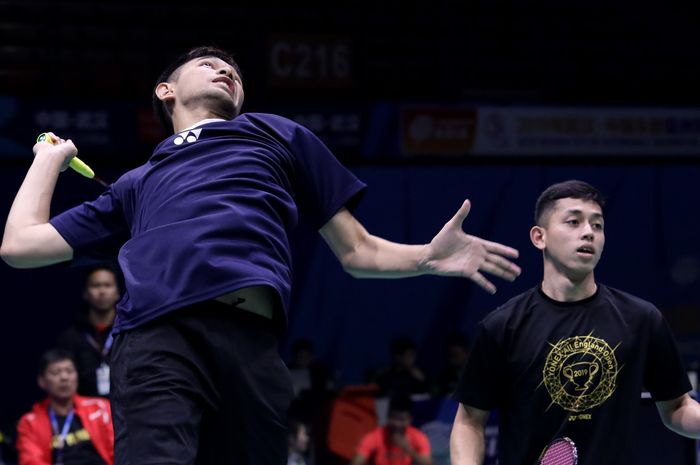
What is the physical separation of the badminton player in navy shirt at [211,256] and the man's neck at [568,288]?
1.46m

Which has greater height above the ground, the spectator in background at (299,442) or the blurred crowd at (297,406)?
the blurred crowd at (297,406)

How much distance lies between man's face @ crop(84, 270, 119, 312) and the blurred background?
3595 mm

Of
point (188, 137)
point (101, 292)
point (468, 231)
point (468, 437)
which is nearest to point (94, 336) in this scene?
point (101, 292)

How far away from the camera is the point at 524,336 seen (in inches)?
182

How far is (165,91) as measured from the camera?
3.75 metres

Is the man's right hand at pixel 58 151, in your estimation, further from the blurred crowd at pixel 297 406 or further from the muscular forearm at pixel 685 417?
the blurred crowd at pixel 297 406

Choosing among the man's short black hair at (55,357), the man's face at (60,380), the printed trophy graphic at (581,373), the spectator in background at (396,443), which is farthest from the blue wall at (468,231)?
the printed trophy graphic at (581,373)

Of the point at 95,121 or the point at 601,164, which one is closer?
the point at 95,121

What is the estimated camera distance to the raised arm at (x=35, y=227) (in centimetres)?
333

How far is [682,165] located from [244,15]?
533 cm

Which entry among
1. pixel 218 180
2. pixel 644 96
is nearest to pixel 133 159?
pixel 644 96

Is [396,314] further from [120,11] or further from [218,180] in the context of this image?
[218,180]

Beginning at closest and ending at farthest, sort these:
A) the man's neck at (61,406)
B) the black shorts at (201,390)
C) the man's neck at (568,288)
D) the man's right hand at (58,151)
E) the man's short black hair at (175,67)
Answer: the black shorts at (201,390) < the man's right hand at (58,151) < the man's short black hair at (175,67) < the man's neck at (568,288) < the man's neck at (61,406)

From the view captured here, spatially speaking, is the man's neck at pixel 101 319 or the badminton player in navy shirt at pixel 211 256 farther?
the man's neck at pixel 101 319
